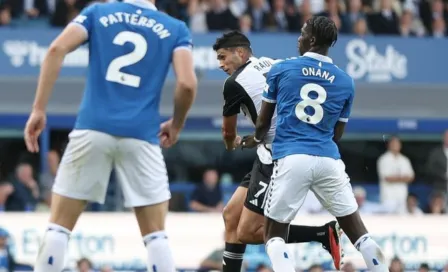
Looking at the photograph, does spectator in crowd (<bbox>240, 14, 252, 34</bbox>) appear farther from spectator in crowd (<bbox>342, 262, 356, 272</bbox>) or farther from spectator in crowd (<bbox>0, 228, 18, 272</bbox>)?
spectator in crowd (<bbox>0, 228, 18, 272</bbox>)

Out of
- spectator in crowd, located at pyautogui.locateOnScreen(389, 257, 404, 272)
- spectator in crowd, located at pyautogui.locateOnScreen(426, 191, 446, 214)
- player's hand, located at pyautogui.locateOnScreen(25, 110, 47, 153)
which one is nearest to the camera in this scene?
player's hand, located at pyautogui.locateOnScreen(25, 110, 47, 153)

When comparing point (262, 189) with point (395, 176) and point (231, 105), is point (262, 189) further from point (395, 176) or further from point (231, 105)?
point (395, 176)

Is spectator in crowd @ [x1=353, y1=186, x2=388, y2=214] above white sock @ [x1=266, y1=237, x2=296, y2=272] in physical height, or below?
below

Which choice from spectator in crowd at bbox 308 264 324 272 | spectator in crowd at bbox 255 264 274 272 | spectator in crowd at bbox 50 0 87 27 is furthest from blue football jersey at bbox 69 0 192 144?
spectator in crowd at bbox 50 0 87 27

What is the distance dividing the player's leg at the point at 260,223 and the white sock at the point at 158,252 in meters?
1.98

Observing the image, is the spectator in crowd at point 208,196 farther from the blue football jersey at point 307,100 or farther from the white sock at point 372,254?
the blue football jersey at point 307,100

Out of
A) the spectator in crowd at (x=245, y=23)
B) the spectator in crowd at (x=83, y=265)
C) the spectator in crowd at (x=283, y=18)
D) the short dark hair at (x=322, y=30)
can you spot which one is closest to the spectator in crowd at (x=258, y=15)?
the spectator in crowd at (x=283, y=18)

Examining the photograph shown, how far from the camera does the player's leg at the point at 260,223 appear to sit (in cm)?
1012

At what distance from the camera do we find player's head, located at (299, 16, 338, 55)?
940 centimetres

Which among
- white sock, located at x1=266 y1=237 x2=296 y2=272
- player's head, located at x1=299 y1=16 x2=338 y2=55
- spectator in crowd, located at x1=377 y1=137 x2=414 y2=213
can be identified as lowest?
spectator in crowd, located at x1=377 y1=137 x2=414 y2=213

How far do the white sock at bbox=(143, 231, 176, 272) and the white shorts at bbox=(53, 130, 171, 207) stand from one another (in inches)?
8.9

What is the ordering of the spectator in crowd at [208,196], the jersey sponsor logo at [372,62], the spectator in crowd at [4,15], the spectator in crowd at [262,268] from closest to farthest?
the spectator in crowd at [262,268] → the spectator in crowd at [208,196] → the spectator in crowd at [4,15] → the jersey sponsor logo at [372,62]

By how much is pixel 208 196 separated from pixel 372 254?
9.21 m

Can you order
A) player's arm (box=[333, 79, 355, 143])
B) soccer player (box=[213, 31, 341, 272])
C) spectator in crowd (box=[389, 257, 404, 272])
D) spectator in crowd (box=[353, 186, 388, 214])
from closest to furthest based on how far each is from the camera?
player's arm (box=[333, 79, 355, 143]) → soccer player (box=[213, 31, 341, 272]) → spectator in crowd (box=[389, 257, 404, 272]) → spectator in crowd (box=[353, 186, 388, 214])
